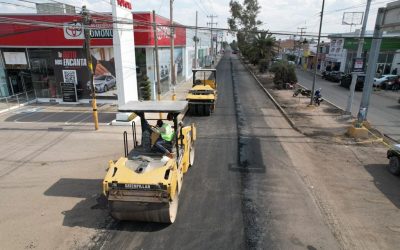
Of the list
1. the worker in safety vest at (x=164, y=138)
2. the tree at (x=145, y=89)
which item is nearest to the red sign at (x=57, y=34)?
the tree at (x=145, y=89)

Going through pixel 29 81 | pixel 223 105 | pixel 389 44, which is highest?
pixel 389 44

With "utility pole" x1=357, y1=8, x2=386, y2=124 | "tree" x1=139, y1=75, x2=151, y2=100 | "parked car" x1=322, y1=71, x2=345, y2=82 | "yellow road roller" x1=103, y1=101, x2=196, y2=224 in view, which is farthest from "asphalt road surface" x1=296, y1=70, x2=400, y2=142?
"tree" x1=139, y1=75, x2=151, y2=100

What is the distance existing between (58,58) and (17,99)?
4.09 metres

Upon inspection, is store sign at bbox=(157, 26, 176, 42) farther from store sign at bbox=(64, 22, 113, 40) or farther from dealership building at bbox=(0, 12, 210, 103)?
store sign at bbox=(64, 22, 113, 40)

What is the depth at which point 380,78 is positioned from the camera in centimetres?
3122

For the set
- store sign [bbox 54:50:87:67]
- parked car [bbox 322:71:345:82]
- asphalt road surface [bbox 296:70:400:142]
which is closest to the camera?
asphalt road surface [bbox 296:70:400:142]

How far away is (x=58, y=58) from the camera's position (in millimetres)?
21266

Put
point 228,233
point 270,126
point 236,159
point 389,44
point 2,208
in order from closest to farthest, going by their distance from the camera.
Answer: point 228,233
point 2,208
point 236,159
point 270,126
point 389,44

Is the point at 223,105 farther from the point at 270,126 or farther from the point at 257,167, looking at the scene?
the point at 257,167

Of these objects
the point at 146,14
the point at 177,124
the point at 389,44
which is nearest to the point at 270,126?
the point at 177,124

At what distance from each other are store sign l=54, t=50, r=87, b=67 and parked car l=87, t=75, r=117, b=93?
1.33m

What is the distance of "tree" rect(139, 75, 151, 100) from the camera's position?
2184 cm

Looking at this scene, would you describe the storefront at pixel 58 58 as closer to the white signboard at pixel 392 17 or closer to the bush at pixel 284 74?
the bush at pixel 284 74

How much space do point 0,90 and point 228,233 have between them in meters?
22.2
